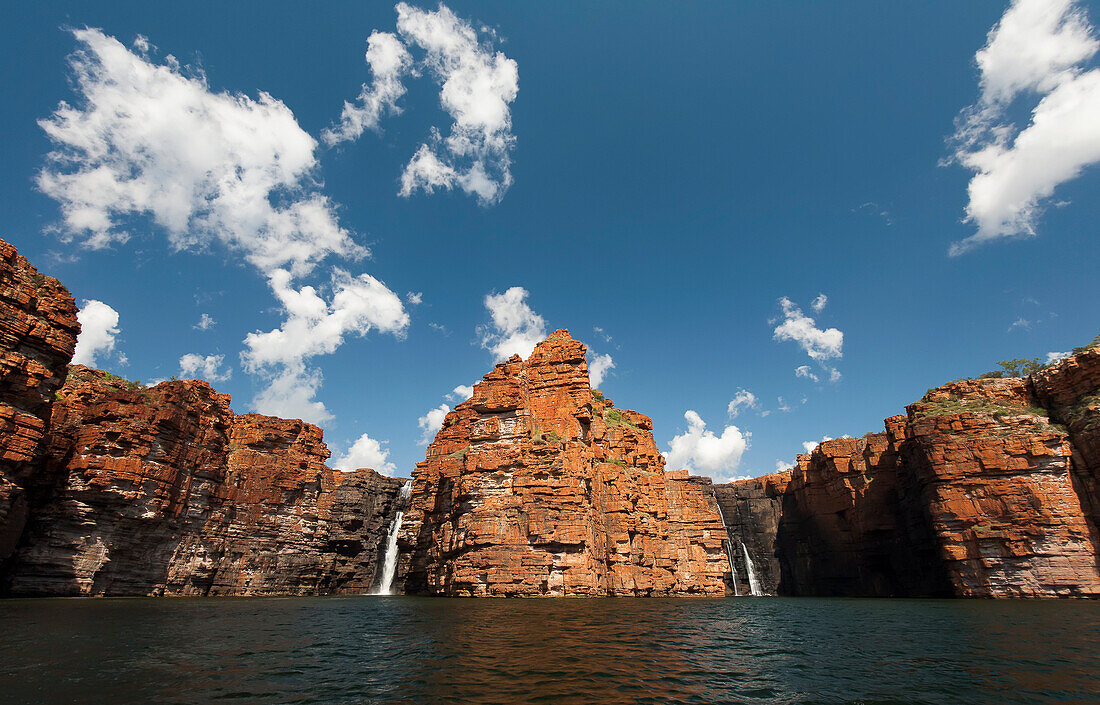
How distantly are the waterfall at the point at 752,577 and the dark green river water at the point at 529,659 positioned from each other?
50368 mm

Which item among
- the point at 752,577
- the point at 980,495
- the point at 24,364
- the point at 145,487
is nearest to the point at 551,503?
the point at 145,487

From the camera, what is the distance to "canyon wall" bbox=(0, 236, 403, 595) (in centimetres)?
3050

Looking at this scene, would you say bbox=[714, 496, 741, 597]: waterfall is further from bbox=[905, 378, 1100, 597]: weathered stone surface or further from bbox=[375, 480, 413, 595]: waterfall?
bbox=[375, 480, 413, 595]: waterfall

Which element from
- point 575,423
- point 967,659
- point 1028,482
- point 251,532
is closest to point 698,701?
point 967,659

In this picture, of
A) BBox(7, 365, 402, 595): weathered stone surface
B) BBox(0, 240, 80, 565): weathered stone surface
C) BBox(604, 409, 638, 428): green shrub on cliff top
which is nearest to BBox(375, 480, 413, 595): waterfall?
BBox(7, 365, 402, 595): weathered stone surface

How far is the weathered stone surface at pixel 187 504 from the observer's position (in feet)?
117

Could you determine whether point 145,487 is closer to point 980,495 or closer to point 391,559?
point 391,559

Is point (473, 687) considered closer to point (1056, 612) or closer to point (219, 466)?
point (1056, 612)

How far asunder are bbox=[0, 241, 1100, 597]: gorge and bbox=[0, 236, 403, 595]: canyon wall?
17 centimetres

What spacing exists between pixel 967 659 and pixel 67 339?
52.5 metres

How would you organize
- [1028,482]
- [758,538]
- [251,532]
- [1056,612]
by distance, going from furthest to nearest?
[758,538] → [251,532] → [1028,482] → [1056,612]

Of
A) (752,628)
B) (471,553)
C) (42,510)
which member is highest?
(42,510)

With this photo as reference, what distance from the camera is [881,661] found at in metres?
16.6

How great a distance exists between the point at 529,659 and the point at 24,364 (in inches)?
1459
